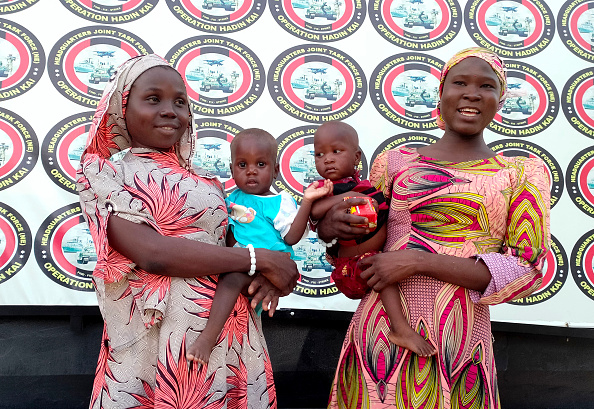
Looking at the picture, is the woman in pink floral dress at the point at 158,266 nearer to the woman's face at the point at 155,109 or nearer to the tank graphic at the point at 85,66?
the woman's face at the point at 155,109

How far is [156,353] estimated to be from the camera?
1.68 meters

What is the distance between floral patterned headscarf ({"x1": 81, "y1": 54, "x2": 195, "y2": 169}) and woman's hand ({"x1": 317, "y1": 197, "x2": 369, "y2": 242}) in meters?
0.78

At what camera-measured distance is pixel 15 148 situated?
2678 mm

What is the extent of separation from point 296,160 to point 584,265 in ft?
5.76

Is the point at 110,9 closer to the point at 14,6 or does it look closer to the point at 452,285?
the point at 14,6

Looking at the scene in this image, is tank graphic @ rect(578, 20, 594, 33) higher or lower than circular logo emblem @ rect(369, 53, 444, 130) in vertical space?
higher

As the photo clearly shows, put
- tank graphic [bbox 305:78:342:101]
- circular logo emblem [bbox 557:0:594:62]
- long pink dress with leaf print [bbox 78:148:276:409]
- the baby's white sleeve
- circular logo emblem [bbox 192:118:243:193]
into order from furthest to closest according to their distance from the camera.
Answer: circular logo emblem [bbox 557:0:594:62], tank graphic [bbox 305:78:342:101], circular logo emblem [bbox 192:118:243:193], the baby's white sleeve, long pink dress with leaf print [bbox 78:148:276:409]

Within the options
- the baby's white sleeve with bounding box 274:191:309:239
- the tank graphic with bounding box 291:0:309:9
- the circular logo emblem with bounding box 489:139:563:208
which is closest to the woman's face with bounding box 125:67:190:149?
the baby's white sleeve with bounding box 274:191:309:239

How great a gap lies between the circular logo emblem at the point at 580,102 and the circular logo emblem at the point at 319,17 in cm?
131

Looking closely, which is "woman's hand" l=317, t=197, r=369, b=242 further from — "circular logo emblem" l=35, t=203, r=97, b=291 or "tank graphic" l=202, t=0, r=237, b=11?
"tank graphic" l=202, t=0, r=237, b=11

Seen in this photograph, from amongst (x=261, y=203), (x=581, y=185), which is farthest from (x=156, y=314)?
(x=581, y=185)

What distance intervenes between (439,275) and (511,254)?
0.27 metres

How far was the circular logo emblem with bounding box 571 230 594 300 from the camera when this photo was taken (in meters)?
3.04

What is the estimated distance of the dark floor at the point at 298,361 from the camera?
111 inches
